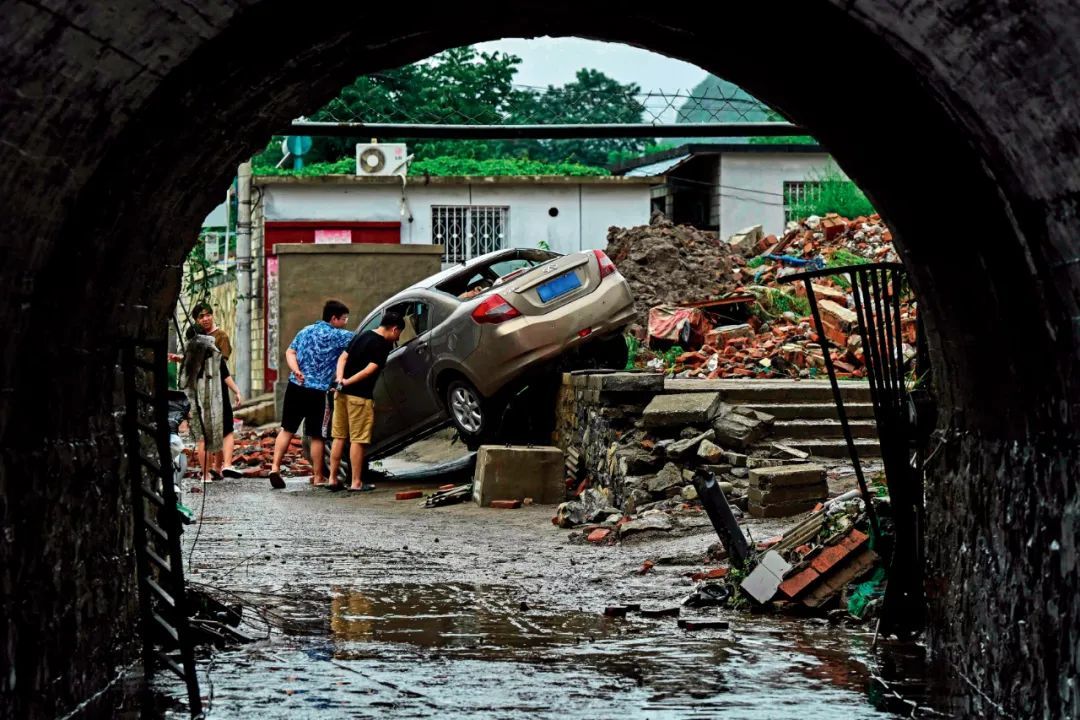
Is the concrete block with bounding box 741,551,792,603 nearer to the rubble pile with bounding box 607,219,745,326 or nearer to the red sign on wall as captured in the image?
the rubble pile with bounding box 607,219,745,326

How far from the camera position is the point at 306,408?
16.6 meters

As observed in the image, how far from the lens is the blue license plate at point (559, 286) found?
15.7 m

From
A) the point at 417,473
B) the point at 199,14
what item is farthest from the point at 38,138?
the point at 417,473

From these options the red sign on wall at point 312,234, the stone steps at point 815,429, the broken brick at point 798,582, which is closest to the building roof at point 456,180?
the red sign on wall at point 312,234

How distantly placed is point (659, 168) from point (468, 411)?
2214cm

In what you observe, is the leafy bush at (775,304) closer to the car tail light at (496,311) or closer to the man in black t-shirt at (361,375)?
the car tail light at (496,311)

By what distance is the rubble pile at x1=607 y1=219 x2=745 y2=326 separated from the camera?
2480cm

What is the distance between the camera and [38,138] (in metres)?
4.39

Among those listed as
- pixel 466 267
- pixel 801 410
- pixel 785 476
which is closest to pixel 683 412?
pixel 801 410

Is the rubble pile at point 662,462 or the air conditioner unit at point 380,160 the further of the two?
the air conditioner unit at point 380,160

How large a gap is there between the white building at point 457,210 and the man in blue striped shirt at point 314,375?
1447cm

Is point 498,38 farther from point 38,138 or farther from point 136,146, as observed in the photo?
point 38,138

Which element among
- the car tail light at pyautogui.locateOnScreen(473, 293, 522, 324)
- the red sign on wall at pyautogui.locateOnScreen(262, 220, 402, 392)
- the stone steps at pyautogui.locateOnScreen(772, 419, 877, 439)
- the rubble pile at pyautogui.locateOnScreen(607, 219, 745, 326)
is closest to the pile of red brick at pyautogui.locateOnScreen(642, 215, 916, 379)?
the rubble pile at pyautogui.locateOnScreen(607, 219, 745, 326)

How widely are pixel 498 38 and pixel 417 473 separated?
39.7ft
